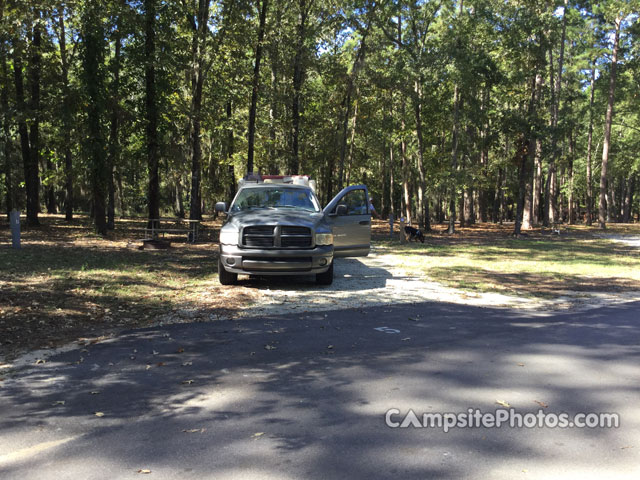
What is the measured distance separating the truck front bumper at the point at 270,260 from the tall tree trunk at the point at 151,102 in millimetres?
10966

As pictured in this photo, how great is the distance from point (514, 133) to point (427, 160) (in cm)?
1423

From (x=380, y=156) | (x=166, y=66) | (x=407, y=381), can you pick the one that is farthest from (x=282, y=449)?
(x=380, y=156)

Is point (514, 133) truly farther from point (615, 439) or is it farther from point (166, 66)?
point (615, 439)

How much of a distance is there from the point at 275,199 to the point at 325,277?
7.36 feet

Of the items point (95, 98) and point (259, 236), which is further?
point (95, 98)

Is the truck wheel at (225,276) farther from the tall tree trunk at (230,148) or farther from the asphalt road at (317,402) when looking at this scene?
the tall tree trunk at (230,148)

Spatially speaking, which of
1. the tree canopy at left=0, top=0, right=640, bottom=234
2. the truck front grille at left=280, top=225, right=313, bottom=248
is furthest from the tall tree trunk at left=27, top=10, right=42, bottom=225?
the truck front grille at left=280, top=225, right=313, bottom=248

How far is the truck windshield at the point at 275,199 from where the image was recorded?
1148cm

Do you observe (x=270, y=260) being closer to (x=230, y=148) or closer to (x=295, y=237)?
(x=295, y=237)

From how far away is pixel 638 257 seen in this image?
17781 mm

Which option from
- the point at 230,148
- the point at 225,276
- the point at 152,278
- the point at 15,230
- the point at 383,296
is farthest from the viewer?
the point at 230,148

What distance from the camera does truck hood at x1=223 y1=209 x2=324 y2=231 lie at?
1003 centimetres

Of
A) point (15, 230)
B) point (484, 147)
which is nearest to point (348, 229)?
point (15, 230)

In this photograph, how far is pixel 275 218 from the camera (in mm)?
10188
